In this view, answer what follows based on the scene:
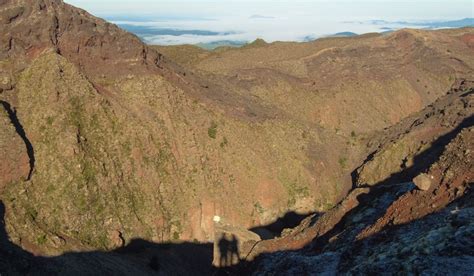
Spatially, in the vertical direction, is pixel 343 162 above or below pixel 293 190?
above

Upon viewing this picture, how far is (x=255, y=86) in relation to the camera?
179 ft

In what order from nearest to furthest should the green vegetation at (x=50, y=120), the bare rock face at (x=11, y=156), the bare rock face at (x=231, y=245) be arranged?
the bare rock face at (x=231, y=245) < the bare rock face at (x=11, y=156) < the green vegetation at (x=50, y=120)

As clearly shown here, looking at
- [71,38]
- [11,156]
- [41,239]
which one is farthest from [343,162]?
[11,156]

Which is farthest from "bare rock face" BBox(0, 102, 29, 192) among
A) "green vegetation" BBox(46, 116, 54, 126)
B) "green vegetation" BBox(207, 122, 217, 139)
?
"green vegetation" BBox(207, 122, 217, 139)

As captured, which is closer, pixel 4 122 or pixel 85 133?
pixel 4 122

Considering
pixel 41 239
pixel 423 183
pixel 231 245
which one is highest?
pixel 423 183

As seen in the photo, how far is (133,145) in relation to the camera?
113ft

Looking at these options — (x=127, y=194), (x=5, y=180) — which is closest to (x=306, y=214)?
(x=127, y=194)

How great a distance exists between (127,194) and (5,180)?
7.51 m

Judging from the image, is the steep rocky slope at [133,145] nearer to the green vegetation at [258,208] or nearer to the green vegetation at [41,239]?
the green vegetation at [41,239]

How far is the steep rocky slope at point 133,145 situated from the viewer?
28953 millimetres

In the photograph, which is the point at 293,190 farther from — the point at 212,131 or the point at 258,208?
the point at 212,131

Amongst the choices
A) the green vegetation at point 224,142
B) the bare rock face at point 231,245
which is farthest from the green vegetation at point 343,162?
the bare rock face at point 231,245

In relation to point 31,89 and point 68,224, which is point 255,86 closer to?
point 31,89
